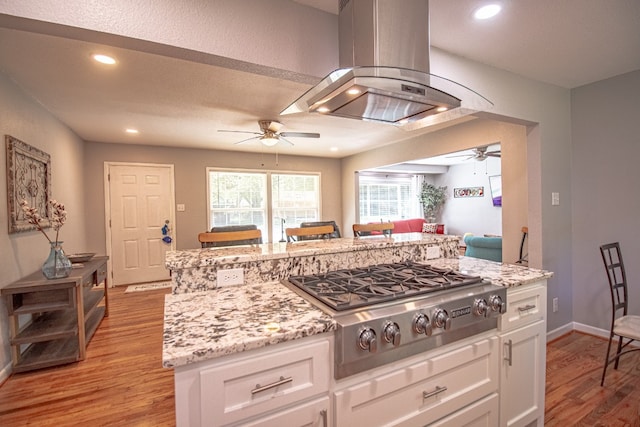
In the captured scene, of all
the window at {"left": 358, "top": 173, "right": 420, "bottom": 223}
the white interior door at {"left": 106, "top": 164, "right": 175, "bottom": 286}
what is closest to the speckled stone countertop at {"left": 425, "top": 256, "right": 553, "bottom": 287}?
the white interior door at {"left": 106, "top": 164, "right": 175, "bottom": 286}

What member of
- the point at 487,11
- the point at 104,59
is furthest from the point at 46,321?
the point at 487,11

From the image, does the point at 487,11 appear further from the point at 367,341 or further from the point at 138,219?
the point at 138,219

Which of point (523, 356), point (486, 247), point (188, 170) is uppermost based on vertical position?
point (188, 170)

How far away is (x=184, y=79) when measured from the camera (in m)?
2.49

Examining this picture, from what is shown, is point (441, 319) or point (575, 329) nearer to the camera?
point (441, 319)

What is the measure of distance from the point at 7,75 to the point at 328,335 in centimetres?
325

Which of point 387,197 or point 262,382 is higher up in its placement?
point 387,197

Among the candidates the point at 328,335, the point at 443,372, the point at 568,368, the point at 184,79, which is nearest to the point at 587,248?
the point at 568,368

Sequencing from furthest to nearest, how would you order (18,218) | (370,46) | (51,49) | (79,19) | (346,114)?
(18,218)
(51,49)
(346,114)
(370,46)
(79,19)

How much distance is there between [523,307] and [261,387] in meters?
1.34

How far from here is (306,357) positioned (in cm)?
96

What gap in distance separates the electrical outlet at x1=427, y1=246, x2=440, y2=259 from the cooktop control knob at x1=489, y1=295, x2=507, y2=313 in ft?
2.11

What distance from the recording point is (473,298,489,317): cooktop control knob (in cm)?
126

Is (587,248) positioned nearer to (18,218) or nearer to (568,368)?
(568,368)
